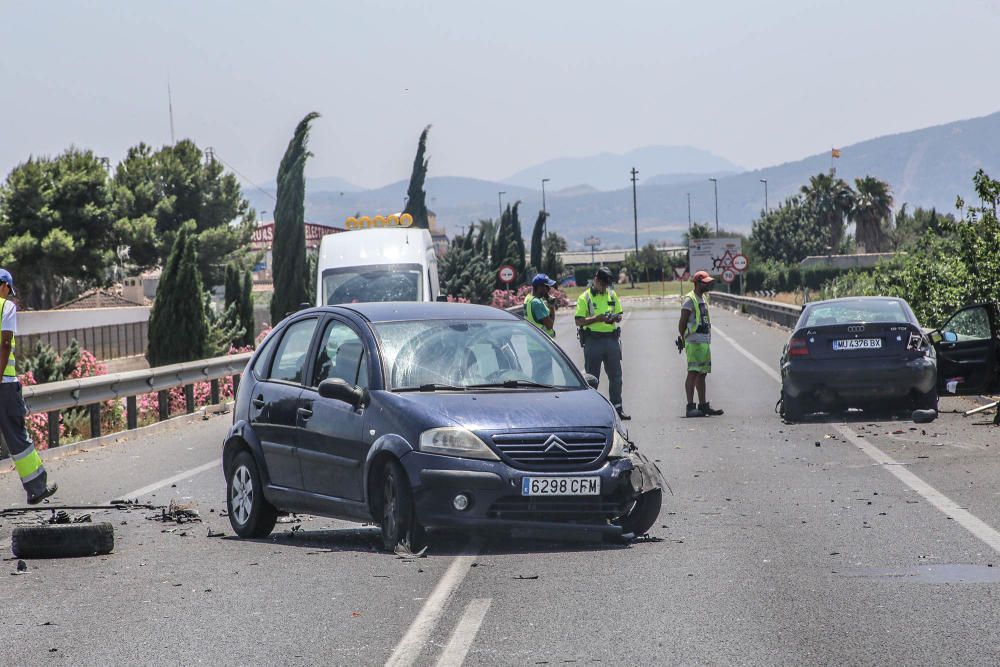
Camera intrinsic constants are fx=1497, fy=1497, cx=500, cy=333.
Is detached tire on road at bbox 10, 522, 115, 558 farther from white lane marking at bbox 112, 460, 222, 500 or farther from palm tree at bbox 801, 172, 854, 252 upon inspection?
palm tree at bbox 801, 172, 854, 252

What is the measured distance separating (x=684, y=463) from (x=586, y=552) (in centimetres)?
507

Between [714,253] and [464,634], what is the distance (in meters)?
84.7

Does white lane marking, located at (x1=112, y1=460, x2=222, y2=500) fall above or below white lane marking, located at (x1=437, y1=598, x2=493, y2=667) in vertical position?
below

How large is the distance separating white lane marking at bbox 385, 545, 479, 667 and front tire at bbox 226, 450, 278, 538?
1.74 metres

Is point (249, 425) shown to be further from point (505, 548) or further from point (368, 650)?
point (368, 650)

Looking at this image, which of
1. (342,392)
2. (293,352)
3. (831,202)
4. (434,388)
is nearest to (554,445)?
(434,388)

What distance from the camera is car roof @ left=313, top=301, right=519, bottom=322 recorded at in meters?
9.97

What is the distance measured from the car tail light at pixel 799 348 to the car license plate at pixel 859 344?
0.35m

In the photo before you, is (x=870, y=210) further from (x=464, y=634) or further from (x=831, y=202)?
(x=464, y=634)

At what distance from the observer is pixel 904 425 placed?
665 inches

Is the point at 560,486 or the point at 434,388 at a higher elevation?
the point at 434,388

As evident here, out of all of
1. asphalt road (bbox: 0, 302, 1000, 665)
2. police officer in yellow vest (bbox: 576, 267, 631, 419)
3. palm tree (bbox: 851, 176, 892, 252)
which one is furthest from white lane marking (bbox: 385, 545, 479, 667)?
palm tree (bbox: 851, 176, 892, 252)

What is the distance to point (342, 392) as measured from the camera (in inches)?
365

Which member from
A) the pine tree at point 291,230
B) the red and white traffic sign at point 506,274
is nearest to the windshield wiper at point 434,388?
the pine tree at point 291,230
